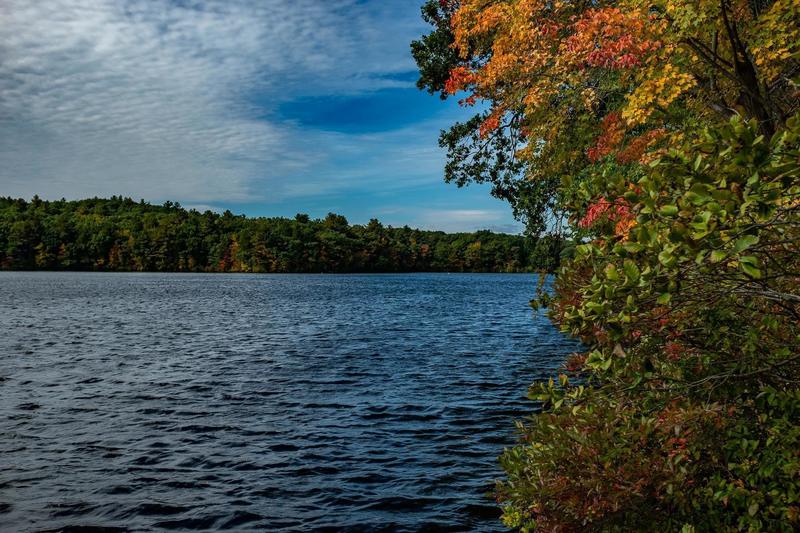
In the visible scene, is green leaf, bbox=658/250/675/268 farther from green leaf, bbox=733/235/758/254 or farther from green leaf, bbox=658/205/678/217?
green leaf, bbox=733/235/758/254

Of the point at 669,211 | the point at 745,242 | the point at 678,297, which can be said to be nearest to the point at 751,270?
the point at 745,242

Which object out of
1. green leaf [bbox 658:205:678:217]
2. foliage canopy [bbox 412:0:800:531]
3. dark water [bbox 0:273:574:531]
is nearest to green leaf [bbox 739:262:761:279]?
foliage canopy [bbox 412:0:800:531]

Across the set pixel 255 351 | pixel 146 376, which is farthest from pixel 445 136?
pixel 146 376

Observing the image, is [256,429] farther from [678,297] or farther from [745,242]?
[745,242]

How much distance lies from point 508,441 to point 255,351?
19.5 m

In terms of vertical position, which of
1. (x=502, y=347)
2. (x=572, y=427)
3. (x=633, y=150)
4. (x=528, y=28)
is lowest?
(x=502, y=347)

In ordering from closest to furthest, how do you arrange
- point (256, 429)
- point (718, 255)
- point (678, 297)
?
point (718, 255)
point (678, 297)
point (256, 429)

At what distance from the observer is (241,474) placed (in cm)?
1320

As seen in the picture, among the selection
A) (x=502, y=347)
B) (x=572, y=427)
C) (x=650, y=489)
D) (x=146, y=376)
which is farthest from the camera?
(x=502, y=347)

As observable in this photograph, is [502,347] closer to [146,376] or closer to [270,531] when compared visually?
[146,376]

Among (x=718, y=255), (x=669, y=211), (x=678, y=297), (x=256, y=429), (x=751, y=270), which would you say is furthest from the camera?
(x=256, y=429)

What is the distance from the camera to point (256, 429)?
54.9 feet

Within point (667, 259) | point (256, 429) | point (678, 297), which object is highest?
point (667, 259)

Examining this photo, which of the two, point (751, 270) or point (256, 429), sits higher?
point (751, 270)
